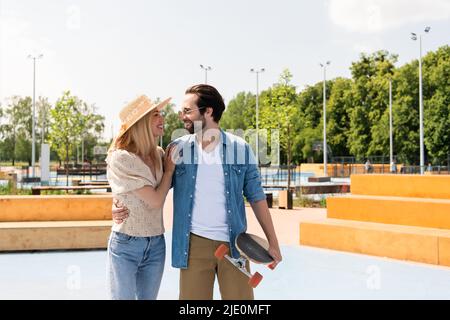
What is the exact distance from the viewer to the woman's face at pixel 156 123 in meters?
3.07

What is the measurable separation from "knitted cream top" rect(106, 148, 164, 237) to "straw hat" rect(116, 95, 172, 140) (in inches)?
5.7

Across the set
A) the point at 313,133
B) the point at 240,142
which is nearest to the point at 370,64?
the point at 313,133

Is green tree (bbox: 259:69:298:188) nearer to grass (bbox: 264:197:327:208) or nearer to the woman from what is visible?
grass (bbox: 264:197:327:208)

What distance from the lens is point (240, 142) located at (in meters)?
3.15

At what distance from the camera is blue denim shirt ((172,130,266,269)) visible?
3.01 meters

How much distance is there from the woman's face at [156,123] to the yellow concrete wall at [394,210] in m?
6.07

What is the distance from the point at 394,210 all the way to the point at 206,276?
6.37m

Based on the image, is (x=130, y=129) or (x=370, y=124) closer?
(x=130, y=129)

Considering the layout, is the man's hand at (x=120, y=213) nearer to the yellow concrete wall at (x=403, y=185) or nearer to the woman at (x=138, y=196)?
the woman at (x=138, y=196)

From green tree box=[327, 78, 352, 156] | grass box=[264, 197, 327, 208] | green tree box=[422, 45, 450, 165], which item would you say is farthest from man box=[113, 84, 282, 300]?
green tree box=[327, 78, 352, 156]

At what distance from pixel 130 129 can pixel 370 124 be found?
178 ft
